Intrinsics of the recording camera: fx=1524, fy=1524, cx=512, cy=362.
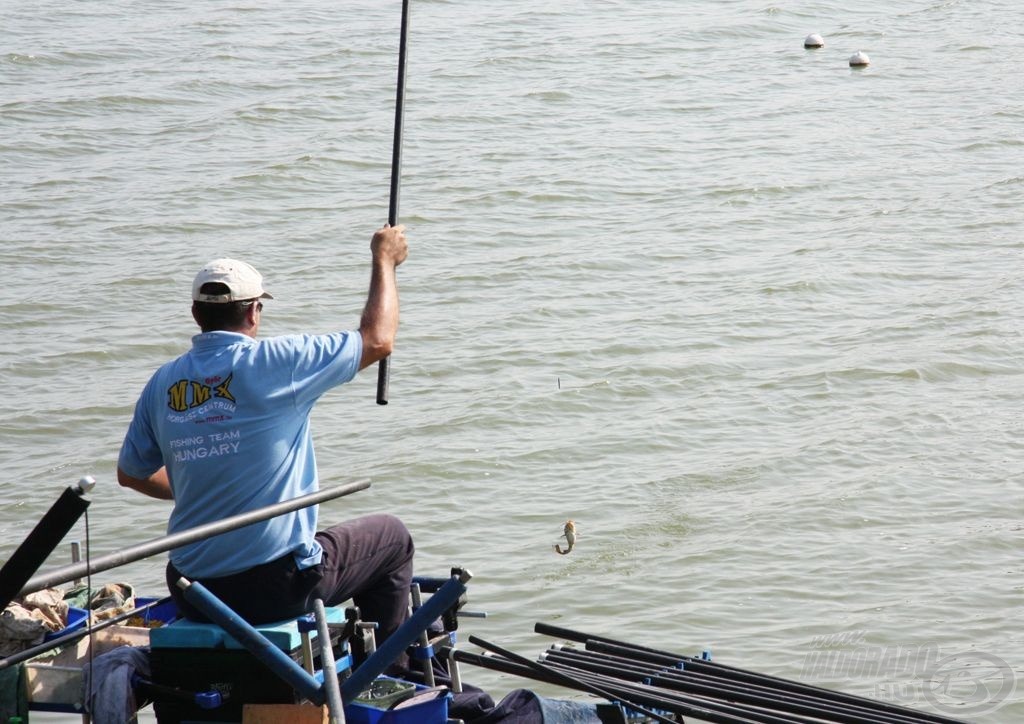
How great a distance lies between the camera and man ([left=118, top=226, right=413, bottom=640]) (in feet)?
12.5

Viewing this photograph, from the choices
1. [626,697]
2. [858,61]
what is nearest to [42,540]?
[626,697]

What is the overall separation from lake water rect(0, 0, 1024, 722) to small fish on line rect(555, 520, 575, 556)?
0.22 feet

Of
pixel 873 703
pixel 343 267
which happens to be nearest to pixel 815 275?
pixel 343 267

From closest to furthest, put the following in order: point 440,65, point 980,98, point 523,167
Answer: point 523,167 < point 980,98 < point 440,65

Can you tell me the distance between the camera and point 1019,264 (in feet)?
37.8

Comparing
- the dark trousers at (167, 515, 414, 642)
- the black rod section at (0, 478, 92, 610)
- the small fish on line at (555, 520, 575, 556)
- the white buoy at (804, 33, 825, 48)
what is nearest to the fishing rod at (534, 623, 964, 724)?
the dark trousers at (167, 515, 414, 642)

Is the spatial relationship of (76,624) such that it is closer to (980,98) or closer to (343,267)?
(343,267)

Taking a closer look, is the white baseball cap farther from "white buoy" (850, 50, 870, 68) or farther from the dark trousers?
"white buoy" (850, 50, 870, 68)

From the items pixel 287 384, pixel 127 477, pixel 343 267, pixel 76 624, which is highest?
pixel 287 384

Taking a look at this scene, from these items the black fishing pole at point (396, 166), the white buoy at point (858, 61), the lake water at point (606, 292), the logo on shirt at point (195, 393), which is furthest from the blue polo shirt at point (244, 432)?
the white buoy at point (858, 61)

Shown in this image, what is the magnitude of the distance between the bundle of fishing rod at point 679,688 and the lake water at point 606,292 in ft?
5.61

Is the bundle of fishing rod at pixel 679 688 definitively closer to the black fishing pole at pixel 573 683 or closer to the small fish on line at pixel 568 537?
the black fishing pole at pixel 573 683

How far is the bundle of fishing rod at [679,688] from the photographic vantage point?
13.3 ft

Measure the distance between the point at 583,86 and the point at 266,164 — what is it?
431cm
